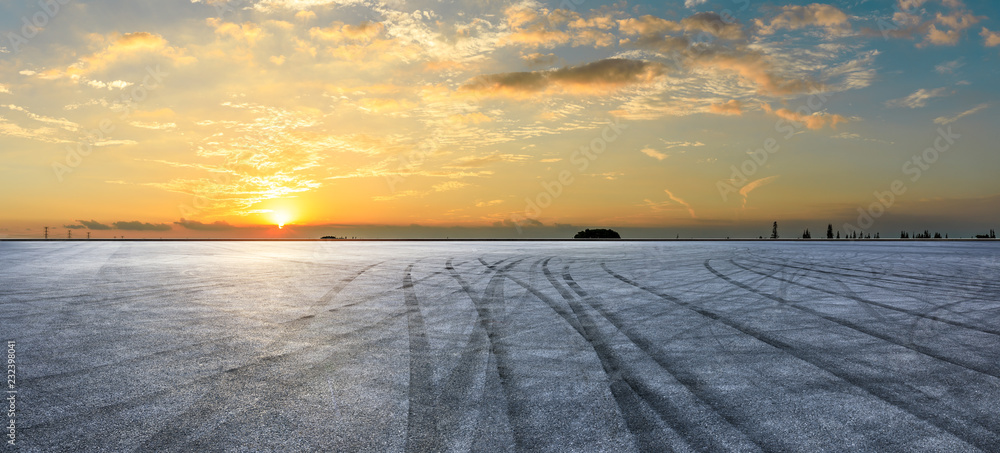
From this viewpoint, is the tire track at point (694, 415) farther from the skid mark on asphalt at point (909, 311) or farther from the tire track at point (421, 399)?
the skid mark on asphalt at point (909, 311)

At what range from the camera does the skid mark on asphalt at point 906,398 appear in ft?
15.3

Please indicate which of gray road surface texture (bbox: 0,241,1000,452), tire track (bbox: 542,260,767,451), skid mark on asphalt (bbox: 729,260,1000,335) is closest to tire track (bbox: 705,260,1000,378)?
gray road surface texture (bbox: 0,241,1000,452)

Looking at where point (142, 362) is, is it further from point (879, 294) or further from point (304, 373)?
point (879, 294)

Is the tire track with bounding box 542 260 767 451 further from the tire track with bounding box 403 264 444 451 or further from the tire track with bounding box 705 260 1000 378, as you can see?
the tire track with bounding box 705 260 1000 378

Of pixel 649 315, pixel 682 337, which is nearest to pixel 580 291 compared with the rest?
pixel 649 315

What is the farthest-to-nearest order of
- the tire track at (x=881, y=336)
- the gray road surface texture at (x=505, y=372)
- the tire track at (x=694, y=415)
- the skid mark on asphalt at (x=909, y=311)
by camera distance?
the skid mark on asphalt at (x=909, y=311), the tire track at (x=881, y=336), the gray road surface texture at (x=505, y=372), the tire track at (x=694, y=415)

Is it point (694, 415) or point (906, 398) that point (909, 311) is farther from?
point (694, 415)

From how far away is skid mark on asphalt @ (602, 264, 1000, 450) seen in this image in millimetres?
4656

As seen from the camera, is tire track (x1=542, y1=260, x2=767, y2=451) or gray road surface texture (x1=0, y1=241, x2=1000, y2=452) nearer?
tire track (x1=542, y1=260, x2=767, y2=451)

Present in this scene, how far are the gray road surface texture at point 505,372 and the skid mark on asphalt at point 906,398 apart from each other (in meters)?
0.03

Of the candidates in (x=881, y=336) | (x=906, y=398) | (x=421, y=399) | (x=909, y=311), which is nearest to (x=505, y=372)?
(x=421, y=399)

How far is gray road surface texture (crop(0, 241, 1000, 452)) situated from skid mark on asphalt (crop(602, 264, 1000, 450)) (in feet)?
0.09

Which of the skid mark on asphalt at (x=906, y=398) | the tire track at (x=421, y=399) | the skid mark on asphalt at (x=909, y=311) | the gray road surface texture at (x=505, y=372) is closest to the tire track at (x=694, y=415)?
the gray road surface texture at (x=505, y=372)

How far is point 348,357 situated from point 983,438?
6.71m
